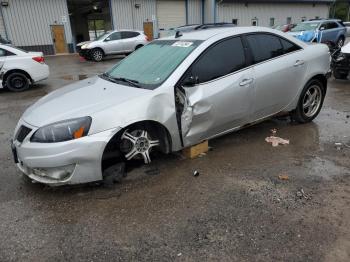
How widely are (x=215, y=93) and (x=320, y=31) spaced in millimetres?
16066

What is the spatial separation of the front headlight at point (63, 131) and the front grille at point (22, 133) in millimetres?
164

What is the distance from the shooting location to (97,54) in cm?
1839

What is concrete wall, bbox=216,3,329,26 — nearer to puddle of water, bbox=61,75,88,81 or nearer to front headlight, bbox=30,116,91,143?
puddle of water, bbox=61,75,88,81

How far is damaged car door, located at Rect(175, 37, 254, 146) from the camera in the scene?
393 cm

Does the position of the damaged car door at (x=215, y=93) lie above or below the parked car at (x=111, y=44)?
above

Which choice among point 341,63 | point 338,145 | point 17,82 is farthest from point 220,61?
point 17,82

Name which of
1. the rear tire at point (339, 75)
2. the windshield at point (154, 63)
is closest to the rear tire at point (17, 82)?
the windshield at point (154, 63)

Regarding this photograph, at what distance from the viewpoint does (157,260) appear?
2.59m

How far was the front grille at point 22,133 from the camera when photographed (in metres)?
3.50

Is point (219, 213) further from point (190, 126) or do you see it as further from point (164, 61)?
point (164, 61)

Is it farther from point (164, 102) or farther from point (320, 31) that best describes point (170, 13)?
point (164, 102)

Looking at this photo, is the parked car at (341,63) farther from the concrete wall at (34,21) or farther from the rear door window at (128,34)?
the concrete wall at (34,21)

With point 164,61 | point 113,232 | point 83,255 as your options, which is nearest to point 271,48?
point 164,61

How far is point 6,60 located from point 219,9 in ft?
78.5
